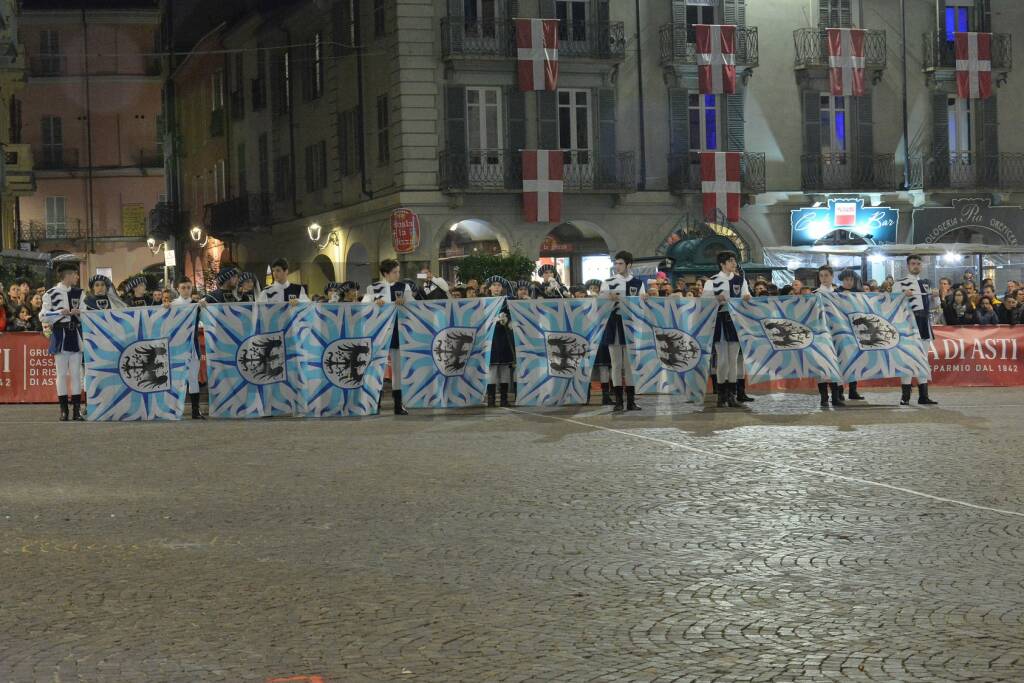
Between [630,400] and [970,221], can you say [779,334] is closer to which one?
[630,400]

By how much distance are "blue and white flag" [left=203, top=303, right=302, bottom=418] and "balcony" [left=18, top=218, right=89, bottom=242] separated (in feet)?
184

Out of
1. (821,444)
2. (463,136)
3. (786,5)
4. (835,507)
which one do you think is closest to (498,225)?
(463,136)

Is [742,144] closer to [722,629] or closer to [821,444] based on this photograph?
[821,444]

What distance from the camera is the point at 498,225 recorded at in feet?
127

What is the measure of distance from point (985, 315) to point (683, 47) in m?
16.9

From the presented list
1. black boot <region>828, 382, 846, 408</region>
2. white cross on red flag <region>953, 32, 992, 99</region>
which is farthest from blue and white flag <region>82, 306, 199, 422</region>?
white cross on red flag <region>953, 32, 992, 99</region>

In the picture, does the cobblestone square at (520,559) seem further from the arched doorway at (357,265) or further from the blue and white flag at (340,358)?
the arched doorway at (357,265)

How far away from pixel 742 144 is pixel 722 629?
1386 inches

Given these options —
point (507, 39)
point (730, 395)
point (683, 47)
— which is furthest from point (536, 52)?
point (730, 395)

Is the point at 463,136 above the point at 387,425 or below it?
above

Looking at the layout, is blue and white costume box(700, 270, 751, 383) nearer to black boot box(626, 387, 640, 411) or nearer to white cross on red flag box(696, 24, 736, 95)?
black boot box(626, 387, 640, 411)

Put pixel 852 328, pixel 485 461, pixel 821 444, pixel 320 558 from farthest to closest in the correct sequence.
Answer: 1. pixel 852 328
2. pixel 821 444
3. pixel 485 461
4. pixel 320 558

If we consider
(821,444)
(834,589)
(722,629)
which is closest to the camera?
(722,629)

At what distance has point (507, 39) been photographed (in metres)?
38.4
